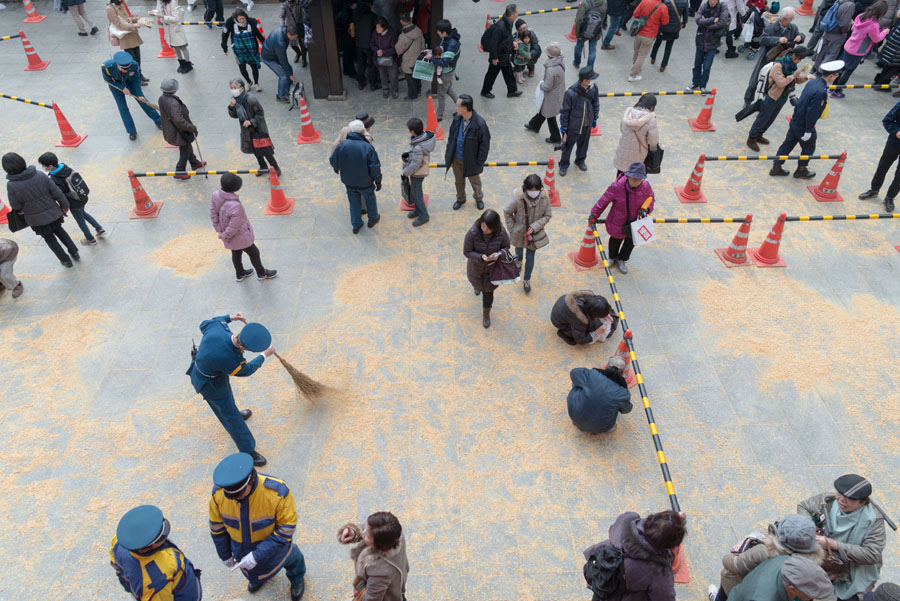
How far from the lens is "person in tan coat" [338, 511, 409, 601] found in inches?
147

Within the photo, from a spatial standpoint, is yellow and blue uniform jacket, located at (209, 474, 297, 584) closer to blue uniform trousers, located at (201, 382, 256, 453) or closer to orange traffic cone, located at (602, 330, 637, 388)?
blue uniform trousers, located at (201, 382, 256, 453)

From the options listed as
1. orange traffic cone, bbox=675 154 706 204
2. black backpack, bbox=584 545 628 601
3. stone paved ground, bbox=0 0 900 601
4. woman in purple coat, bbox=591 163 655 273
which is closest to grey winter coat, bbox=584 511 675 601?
black backpack, bbox=584 545 628 601

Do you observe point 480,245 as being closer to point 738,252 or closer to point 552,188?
point 552,188

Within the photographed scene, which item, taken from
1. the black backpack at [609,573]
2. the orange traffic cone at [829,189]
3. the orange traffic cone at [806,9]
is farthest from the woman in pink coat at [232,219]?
the orange traffic cone at [806,9]

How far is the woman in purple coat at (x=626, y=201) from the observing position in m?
7.32

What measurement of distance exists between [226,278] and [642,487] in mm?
5871

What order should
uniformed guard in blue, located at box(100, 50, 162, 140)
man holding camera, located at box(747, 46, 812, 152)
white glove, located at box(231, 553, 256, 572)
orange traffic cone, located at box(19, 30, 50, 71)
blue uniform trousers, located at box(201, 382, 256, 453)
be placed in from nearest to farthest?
white glove, located at box(231, 553, 256, 572) → blue uniform trousers, located at box(201, 382, 256, 453) → man holding camera, located at box(747, 46, 812, 152) → uniformed guard in blue, located at box(100, 50, 162, 140) → orange traffic cone, located at box(19, 30, 50, 71)

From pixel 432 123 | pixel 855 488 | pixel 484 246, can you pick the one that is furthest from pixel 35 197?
pixel 855 488

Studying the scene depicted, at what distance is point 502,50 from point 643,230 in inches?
232

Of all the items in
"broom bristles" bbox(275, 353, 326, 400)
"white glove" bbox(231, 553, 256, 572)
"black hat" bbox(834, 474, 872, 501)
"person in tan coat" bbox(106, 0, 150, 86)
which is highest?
"person in tan coat" bbox(106, 0, 150, 86)

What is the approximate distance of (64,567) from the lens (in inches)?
207

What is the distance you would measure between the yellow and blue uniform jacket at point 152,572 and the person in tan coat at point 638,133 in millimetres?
7533

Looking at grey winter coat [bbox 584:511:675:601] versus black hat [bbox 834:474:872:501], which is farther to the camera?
black hat [bbox 834:474:872:501]

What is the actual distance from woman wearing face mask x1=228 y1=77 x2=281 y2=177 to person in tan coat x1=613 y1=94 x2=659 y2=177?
5447mm
